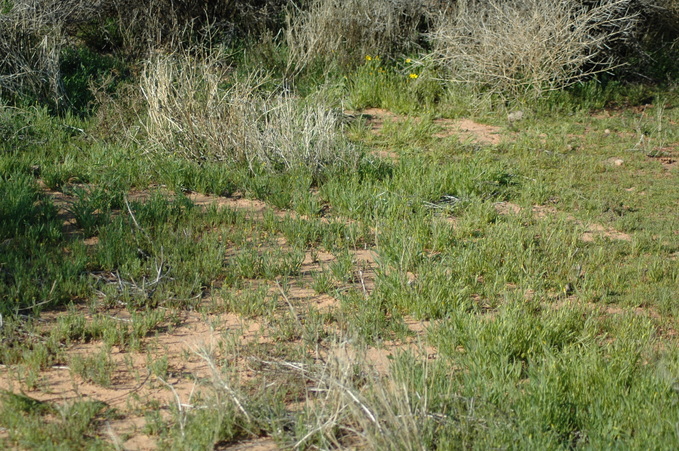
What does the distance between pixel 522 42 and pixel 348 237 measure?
4703 mm

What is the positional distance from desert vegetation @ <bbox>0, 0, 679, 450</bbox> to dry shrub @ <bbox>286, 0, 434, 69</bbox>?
43 mm

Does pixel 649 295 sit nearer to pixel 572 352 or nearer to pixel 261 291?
pixel 572 352

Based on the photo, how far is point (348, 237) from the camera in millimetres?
5328

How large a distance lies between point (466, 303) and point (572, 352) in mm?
813

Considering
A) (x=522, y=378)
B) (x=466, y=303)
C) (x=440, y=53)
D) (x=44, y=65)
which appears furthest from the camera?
(x=440, y=53)

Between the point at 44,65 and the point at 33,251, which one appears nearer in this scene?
the point at 33,251

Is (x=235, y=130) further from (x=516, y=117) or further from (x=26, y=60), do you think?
(x=516, y=117)

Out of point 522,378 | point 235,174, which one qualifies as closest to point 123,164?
point 235,174

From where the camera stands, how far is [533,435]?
3125mm

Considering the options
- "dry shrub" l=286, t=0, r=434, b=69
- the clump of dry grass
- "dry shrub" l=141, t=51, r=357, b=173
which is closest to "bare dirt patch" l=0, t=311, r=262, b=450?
"dry shrub" l=141, t=51, r=357, b=173

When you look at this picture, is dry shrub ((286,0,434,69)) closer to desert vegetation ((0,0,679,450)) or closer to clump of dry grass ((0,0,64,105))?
desert vegetation ((0,0,679,450))

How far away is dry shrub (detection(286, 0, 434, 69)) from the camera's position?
9.83 meters

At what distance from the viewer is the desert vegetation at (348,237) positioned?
10.6 ft

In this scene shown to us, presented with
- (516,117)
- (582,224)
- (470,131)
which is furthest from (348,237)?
(516,117)
